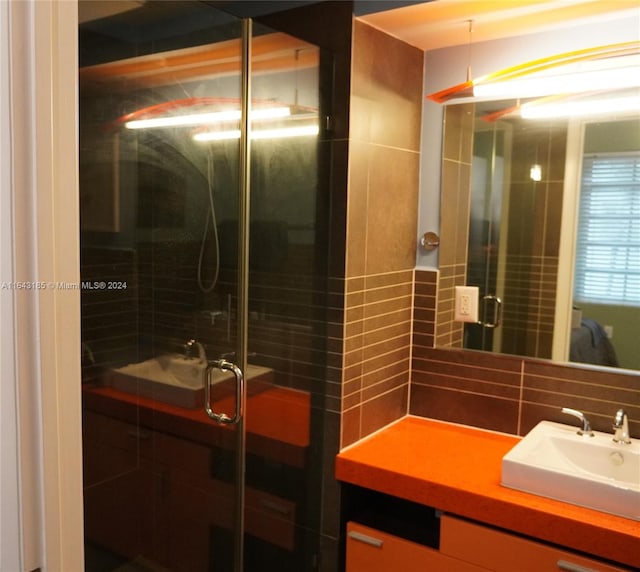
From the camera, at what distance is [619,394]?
2000mm

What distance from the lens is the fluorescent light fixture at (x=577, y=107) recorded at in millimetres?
1957

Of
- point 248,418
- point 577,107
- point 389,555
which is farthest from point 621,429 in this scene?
point 248,418

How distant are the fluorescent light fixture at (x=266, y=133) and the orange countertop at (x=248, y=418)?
71 centimetres

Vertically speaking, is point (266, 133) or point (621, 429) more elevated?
point (266, 133)

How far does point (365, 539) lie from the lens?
2002mm

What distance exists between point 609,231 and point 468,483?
3.17ft

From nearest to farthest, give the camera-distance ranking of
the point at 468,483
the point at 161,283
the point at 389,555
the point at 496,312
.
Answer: the point at 161,283, the point at 468,483, the point at 389,555, the point at 496,312

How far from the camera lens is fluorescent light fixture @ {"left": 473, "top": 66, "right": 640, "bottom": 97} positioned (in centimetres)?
171

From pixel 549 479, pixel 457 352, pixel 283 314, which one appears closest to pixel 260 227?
pixel 283 314

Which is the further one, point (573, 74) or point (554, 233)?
point (554, 233)

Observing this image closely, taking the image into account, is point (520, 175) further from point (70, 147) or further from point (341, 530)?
point (70, 147)

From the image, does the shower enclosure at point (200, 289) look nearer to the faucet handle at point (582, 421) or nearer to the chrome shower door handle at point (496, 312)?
the chrome shower door handle at point (496, 312)

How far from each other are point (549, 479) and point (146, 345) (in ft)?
3.84

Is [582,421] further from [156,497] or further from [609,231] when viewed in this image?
[156,497]
